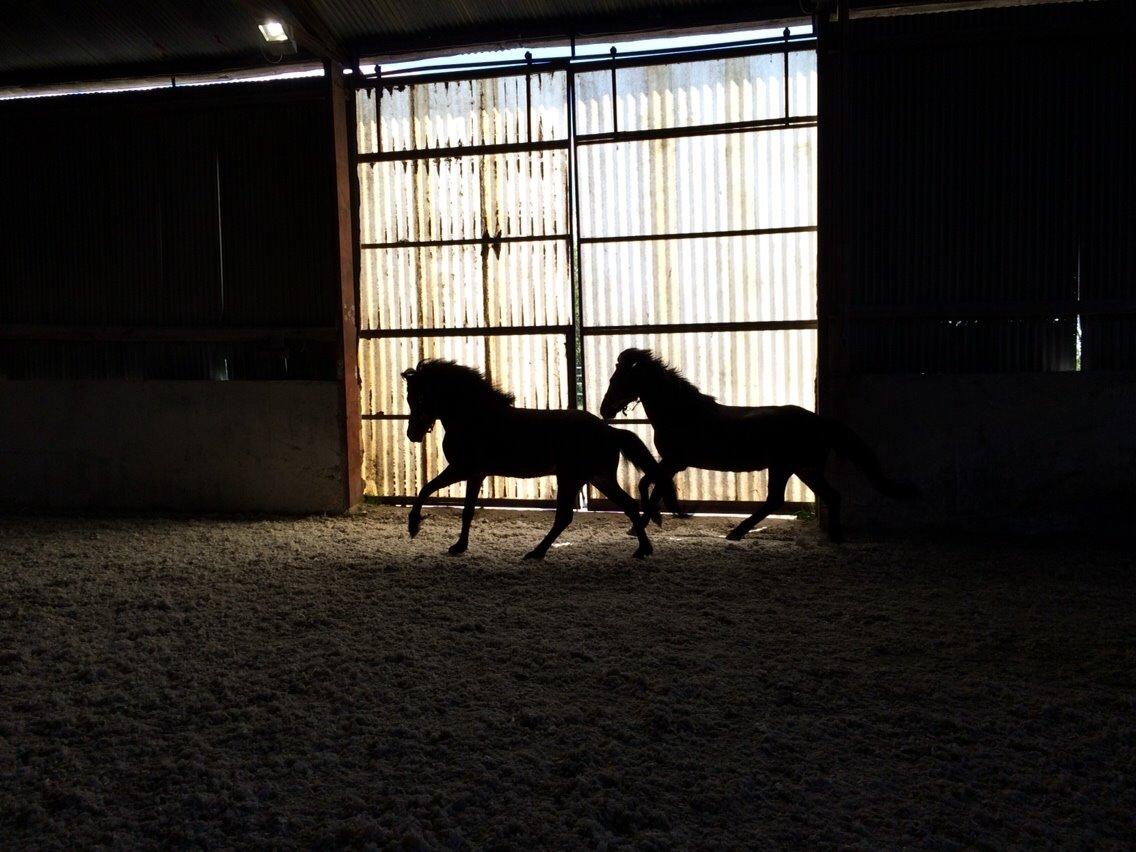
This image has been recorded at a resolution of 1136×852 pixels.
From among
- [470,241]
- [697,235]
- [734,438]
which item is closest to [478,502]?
[470,241]

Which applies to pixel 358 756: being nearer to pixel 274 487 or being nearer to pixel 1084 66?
pixel 274 487

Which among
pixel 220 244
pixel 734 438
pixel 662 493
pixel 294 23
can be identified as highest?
pixel 294 23

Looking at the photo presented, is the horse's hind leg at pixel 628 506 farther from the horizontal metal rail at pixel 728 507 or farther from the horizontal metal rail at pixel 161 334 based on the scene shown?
the horizontal metal rail at pixel 161 334

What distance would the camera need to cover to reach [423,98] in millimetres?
8812

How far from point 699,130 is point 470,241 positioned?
2.35 meters

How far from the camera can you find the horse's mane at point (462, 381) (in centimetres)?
696

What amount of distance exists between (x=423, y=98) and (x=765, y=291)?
3.77 m

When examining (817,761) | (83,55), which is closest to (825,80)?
(817,761)

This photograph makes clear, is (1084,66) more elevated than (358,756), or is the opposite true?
(1084,66)

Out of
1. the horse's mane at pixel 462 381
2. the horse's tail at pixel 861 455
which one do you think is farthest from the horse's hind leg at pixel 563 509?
the horse's tail at pixel 861 455

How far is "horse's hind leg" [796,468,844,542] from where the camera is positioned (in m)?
7.08

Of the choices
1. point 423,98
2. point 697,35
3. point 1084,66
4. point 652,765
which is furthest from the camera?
point 423,98

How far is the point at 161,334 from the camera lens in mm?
9164

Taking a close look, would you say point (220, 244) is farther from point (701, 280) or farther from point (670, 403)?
point (670, 403)
